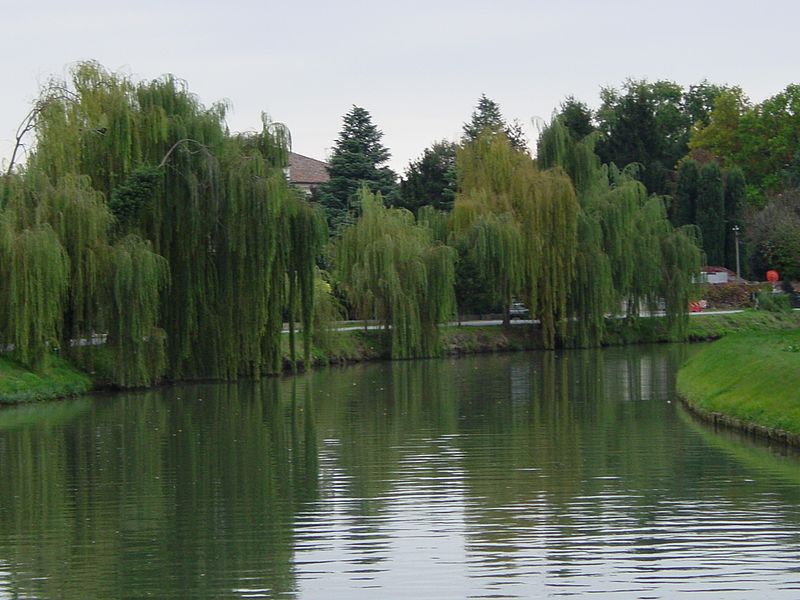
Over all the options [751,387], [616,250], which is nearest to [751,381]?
[751,387]

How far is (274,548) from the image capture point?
1477cm

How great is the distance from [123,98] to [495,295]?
23.0 metres

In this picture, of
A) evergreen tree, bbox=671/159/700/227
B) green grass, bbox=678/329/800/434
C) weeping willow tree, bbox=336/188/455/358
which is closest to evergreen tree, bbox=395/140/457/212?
evergreen tree, bbox=671/159/700/227

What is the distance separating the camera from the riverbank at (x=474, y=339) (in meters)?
38.8

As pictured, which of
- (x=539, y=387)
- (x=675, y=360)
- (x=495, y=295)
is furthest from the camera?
(x=495, y=295)

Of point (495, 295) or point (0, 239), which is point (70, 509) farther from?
point (495, 295)

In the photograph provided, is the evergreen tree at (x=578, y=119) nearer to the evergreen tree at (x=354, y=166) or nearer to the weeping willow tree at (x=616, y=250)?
the evergreen tree at (x=354, y=166)

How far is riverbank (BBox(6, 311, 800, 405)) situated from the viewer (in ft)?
127

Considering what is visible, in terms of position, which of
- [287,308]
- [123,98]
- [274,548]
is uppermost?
[123,98]

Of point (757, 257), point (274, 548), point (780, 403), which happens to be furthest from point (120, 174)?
point (757, 257)

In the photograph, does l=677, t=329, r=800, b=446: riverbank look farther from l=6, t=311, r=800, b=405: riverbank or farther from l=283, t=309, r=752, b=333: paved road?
l=283, t=309, r=752, b=333: paved road

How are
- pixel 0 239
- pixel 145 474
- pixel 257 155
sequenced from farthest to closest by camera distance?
pixel 257 155, pixel 0 239, pixel 145 474

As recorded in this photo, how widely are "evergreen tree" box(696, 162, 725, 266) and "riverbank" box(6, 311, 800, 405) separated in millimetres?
17026

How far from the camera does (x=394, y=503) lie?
58.9ft
